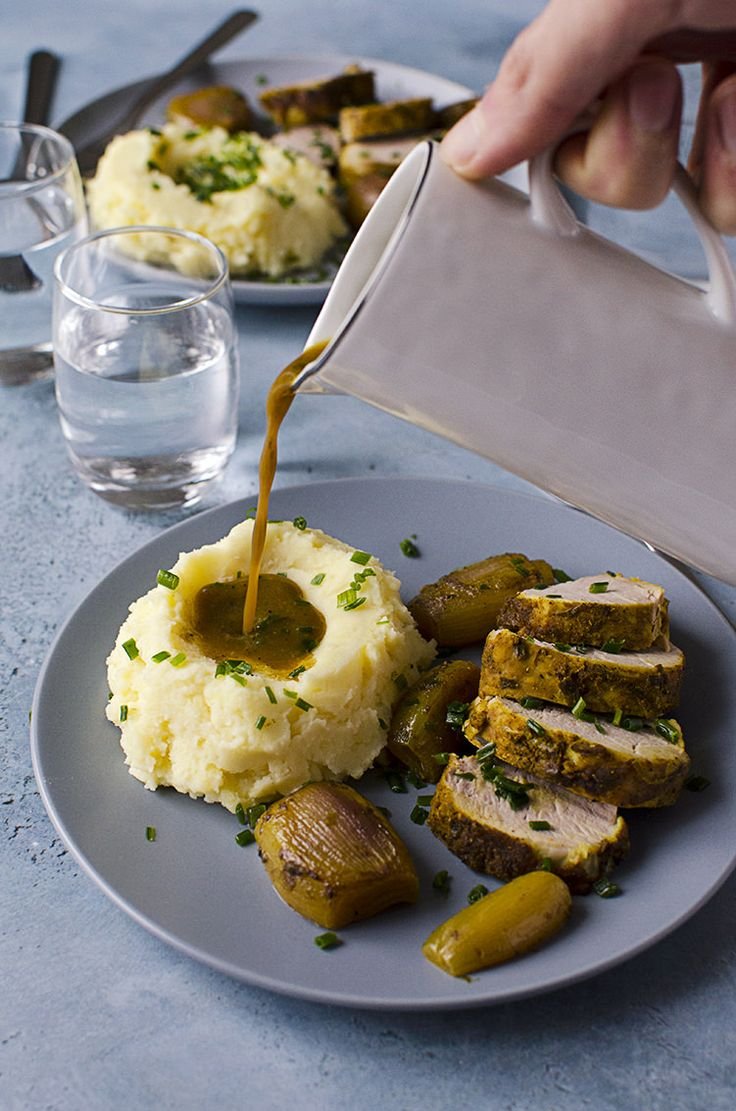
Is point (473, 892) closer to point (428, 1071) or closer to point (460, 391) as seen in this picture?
point (428, 1071)

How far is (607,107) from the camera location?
1923mm

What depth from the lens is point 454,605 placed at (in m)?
2.90

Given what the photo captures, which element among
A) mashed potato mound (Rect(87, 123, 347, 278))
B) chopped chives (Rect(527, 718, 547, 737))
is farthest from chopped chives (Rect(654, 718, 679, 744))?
mashed potato mound (Rect(87, 123, 347, 278))

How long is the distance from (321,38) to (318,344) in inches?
168

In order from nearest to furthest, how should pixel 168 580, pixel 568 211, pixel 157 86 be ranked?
pixel 568 211, pixel 168 580, pixel 157 86

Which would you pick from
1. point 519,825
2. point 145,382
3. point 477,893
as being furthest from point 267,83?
point 477,893

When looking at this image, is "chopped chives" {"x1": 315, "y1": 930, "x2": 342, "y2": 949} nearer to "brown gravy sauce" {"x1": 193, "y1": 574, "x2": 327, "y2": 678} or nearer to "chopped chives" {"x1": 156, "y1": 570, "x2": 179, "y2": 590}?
"brown gravy sauce" {"x1": 193, "y1": 574, "x2": 327, "y2": 678}

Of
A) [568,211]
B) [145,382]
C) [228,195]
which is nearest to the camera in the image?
[568,211]

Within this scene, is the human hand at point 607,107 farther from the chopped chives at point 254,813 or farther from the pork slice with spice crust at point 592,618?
the chopped chives at point 254,813

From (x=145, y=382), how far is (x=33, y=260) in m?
0.93

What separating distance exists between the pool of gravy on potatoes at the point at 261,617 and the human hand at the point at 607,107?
890 millimetres

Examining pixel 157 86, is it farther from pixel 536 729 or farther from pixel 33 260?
pixel 536 729

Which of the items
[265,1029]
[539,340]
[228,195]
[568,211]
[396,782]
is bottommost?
[265,1029]

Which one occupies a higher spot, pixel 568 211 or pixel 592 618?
pixel 568 211
